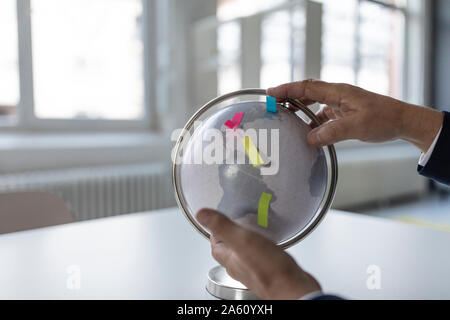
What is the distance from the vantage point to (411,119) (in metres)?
0.94

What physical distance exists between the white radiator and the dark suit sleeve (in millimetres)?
2537

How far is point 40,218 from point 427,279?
1333mm

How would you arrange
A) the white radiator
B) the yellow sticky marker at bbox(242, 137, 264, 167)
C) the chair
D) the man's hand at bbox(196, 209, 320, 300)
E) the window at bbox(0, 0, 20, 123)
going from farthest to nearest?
1. the window at bbox(0, 0, 20, 123)
2. the white radiator
3. the chair
4. the yellow sticky marker at bbox(242, 137, 264, 167)
5. the man's hand at bbox(196, 209, 320, 300)

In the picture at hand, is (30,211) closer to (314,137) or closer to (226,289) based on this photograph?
(226,289)

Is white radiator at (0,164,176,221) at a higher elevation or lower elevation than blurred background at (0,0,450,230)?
lower

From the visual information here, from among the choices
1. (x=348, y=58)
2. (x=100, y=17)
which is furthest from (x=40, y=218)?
(x=348, y=58)

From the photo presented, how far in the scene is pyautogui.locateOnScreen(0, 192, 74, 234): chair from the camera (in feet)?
4.89

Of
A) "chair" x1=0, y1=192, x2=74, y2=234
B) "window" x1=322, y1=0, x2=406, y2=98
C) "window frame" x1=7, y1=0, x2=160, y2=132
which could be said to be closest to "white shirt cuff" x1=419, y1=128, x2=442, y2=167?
"chair" x1=0, y1=192, x2=74, y2=234

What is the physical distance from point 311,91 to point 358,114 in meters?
0.11

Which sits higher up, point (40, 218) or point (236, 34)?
point (236, 34)

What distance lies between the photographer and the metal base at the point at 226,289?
2.65ft

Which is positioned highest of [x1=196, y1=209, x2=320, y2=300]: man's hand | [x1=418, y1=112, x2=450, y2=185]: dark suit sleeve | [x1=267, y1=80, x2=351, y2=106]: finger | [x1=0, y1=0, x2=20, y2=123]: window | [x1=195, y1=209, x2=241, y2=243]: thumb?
[x1=0, y1=0, x2=20, y2=123]: window

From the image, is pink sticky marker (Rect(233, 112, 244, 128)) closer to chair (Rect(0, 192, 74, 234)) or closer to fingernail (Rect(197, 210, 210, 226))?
fingernail (Rect(197, 210, 210, 226))
